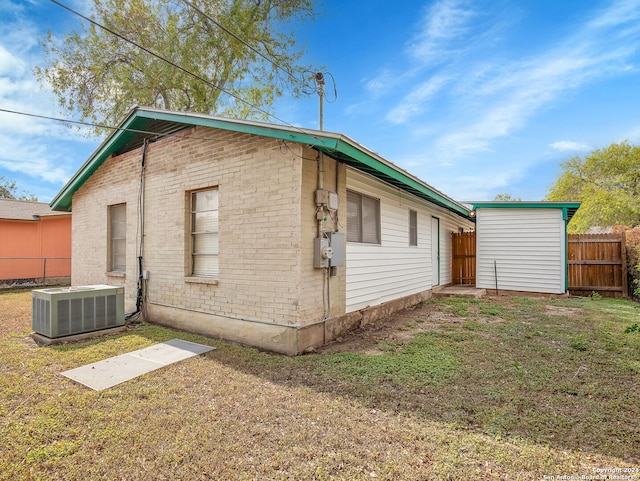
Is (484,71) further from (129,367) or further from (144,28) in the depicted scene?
(144,28)

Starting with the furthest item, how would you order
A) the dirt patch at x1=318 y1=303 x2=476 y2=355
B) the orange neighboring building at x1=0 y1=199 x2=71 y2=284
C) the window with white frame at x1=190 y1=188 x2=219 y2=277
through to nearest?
the orange neighboring building at x1=0 y1=199 x2=71 y2=284 < the window with white frame at x1=190 y1=188 x2=219 y2=277 < the dirt patch at x1=318 y1=303 x2=476 y2=355

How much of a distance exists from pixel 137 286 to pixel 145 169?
2549 millimetres

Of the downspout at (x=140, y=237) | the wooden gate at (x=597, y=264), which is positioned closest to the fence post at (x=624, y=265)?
the wooden gate at (x=597, y=264)

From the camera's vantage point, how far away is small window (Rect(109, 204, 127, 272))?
8109mm

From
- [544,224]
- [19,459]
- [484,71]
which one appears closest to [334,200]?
[19,459]

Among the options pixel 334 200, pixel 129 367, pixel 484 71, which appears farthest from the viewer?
pixel 484 71

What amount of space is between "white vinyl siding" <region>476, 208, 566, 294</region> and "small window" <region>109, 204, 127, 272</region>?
419 inches

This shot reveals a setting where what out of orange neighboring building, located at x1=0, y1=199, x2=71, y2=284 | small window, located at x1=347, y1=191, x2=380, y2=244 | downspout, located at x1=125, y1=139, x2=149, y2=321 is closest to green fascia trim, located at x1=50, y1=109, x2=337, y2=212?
downspout, located at x1=125, y1=139, x2=149, y2=321

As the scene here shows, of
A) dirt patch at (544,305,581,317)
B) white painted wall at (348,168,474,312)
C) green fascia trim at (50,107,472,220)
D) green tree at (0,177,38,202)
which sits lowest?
dirt patch at (544,305,581,317)

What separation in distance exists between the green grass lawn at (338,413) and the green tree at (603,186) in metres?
22.9

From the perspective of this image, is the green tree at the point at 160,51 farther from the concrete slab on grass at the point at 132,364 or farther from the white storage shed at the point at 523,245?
the concrete slab on grass at the point at 132,364

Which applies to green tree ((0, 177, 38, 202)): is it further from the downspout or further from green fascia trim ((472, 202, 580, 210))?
green fascia trim ((472, 202, 580, 210))

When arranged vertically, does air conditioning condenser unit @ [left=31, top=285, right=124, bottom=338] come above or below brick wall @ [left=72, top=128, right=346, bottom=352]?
below

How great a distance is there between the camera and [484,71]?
967 centimetres
